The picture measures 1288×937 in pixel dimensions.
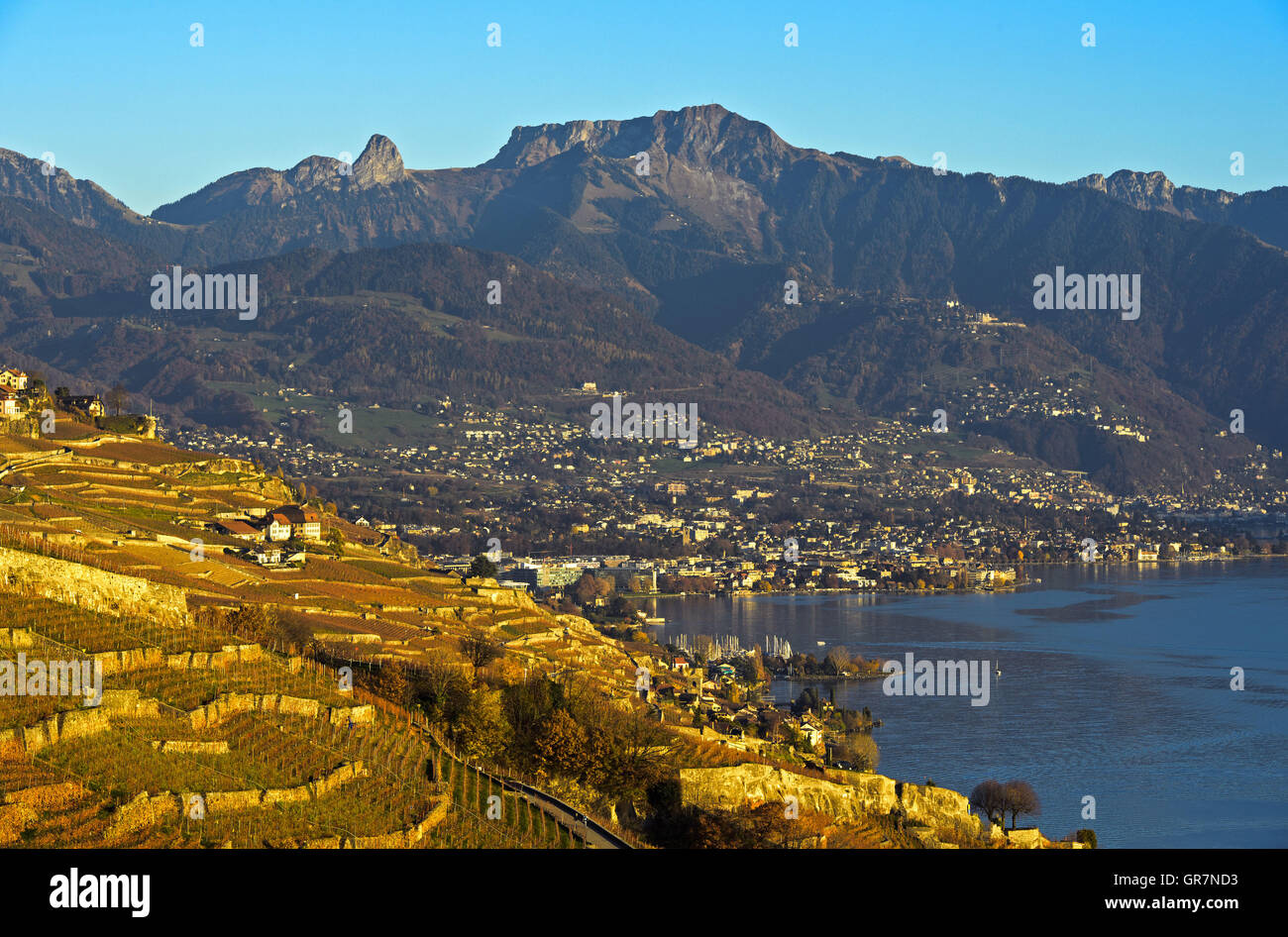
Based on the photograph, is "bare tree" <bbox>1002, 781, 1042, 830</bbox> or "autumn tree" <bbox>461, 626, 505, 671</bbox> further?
"bare tree" <bbox>1002, 781, 1042, 830</bbox>

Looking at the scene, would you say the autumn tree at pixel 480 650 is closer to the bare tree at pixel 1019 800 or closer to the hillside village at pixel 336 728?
the hillside village at pixel 336 728

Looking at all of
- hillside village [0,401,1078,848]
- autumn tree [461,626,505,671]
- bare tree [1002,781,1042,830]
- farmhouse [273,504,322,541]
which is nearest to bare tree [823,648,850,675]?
hillside village [0,401,1078,848]

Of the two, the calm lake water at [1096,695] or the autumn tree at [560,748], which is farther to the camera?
the calm lake water at [1096,695]

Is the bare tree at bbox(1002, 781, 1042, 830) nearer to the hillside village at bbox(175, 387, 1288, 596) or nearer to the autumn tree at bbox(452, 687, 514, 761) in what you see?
the autumn tree at bbox(452, 687, 514, 761)

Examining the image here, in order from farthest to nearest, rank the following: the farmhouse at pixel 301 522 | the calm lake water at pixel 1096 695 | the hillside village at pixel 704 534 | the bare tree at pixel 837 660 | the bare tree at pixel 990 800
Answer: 1. the hillside village at pixel 704 534
2. the bare tree at pixel 837 660
3. the farmhouse at pixel 301 522
4. the calm lake water at pixel 1096 695
5. the bare tree at pixel 990 800

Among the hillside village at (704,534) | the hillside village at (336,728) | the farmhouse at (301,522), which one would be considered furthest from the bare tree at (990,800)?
the hillside village at (704,534)

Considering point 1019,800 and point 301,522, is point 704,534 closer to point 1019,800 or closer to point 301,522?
point 301,522

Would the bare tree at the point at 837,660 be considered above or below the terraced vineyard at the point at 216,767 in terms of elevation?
below

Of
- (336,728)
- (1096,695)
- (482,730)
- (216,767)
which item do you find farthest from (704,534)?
(216,767)
